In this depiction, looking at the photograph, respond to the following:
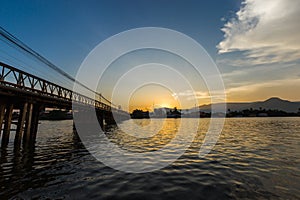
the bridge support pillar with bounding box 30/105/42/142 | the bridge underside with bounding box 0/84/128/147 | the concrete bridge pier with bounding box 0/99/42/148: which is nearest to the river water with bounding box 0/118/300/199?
the bridge underside with bounding box 0/84/128/147

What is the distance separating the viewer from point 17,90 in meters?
16.2

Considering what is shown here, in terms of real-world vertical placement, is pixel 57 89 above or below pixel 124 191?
above

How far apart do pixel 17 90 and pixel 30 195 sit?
1312 centimetres

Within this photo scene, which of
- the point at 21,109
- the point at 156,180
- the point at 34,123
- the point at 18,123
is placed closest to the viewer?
the point at 156,180

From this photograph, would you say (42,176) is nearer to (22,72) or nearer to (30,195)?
(30,195)

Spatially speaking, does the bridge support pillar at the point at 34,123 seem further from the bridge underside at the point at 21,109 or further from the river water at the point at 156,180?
the river water at the point at 156,180

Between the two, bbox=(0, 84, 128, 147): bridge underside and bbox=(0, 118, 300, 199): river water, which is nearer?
bbox=(0, 118, 300, 199): river water

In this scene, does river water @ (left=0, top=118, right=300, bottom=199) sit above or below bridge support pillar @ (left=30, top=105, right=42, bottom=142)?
below

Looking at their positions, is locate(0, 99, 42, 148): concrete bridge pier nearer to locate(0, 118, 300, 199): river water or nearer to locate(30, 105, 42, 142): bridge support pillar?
locate(30, 105, 42, 142): bridge support pillar

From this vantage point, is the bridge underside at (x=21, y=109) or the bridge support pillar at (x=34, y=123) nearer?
the bridge underside at (x=21, y=109)

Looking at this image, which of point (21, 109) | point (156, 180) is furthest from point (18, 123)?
point (156, 180)

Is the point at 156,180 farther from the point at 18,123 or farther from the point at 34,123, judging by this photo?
the point at 34,123

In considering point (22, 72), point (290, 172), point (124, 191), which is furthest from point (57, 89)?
point (290, 172)

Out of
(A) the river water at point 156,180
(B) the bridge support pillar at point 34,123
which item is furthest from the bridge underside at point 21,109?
(A) the river water at point 156,180
